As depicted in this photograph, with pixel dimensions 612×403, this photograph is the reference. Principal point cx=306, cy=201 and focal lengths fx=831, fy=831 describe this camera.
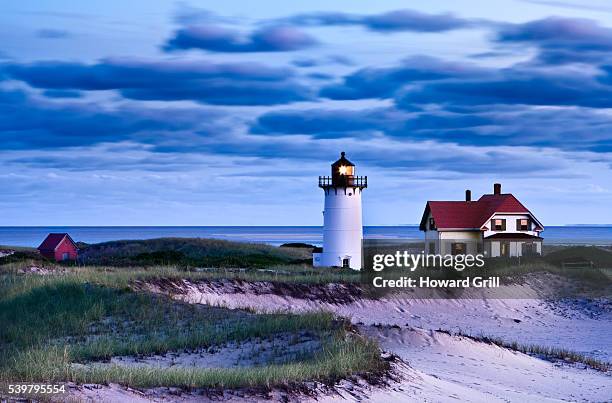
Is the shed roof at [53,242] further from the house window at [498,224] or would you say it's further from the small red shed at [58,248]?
the house window at [498,224]

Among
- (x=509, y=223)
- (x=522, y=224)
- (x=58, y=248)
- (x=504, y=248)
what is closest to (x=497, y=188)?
(x=522, y=224)

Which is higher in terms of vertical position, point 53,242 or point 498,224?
point 498,224

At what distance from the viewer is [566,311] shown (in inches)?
1565

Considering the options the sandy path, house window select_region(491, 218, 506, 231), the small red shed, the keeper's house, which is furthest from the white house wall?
the small red shed

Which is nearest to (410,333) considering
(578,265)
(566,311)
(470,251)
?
(566,311)

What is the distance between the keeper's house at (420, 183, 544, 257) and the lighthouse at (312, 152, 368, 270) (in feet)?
35.3

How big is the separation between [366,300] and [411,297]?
312 cm

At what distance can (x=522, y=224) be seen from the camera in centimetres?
6069

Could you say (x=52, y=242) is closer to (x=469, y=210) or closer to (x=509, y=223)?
(x=469, y=210)

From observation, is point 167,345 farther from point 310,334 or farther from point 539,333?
point 539,333

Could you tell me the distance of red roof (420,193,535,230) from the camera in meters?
59.7

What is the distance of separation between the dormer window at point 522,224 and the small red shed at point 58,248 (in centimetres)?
3208

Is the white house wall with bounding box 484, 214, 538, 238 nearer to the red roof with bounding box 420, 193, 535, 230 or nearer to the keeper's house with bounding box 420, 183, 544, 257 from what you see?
the keeper's house with bounding box 420, 183, 544, 257

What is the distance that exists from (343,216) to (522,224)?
16.9 m
